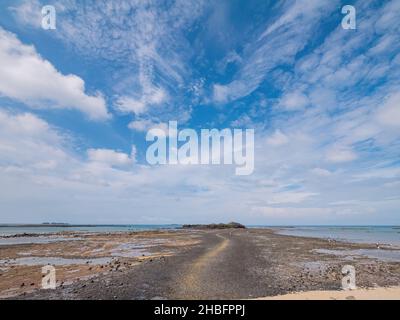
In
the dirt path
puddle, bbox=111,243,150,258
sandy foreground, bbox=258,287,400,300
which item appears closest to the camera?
sandy foreground, bbox=258,287,400,300

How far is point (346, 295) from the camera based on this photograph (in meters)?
13.5

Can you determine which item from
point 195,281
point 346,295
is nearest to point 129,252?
point 195,281

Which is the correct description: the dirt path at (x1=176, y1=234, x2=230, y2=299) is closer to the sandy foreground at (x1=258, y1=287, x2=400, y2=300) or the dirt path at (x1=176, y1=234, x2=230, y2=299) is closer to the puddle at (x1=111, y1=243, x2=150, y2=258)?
the sandy foreground at (x1=258, y1=287, x2=400, y2=300)

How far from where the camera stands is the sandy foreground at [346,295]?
12.8 meters

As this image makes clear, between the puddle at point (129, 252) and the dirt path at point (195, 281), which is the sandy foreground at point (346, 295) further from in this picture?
the puddle at point (129, 252)

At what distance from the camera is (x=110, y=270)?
20.2 meters

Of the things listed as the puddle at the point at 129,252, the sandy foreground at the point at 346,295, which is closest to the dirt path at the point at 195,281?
the sandy foreground at the point at 346,295

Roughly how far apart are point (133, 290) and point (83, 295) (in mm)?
2524

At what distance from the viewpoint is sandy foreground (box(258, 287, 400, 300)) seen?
1282cm

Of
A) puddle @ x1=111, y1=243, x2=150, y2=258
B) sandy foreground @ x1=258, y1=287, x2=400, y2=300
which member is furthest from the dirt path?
puddle @ x1=111, y1=243, x2=150, y2=258

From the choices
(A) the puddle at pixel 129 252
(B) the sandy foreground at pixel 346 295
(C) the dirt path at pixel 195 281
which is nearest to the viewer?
(B) the sandy foreground at pixel 346 295

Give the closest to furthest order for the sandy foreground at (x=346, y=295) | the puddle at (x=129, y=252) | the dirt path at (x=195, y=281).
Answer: the sandy foreground at (x=346, y=295), the dirt path at (x=195, y=281), the puddle at (x=129, y=252)

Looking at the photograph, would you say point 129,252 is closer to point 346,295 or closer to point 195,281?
point 195,281
